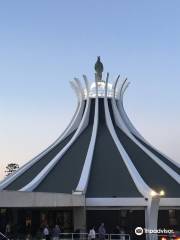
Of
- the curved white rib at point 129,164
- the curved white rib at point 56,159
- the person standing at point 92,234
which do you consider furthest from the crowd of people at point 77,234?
the curved white rib at point 56,159

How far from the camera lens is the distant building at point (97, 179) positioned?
32959 millimetres

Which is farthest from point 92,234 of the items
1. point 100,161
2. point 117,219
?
point 100,161

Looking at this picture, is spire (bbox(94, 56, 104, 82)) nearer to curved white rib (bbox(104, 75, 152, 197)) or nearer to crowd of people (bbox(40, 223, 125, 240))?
curved white rib (bbox(104, 75, 152, 197))

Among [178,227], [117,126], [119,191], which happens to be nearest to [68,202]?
[119,191]

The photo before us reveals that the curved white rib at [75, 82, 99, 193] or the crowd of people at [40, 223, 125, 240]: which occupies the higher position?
the curved white rib at [75, 82, 99, 193]

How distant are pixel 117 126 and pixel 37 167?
9.20m

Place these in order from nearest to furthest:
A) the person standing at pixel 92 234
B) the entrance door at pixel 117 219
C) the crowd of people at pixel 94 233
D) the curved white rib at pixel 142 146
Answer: the crowd of people at pixel 94 233, the person standing at pixel 92 234, the entrance door at pixel 117 219, the curved white rib at pixel 142 146

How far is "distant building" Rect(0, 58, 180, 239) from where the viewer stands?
108 ft

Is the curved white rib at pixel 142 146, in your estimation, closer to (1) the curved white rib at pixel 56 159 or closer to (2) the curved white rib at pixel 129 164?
(2) the curved white rib at pixel 129 164

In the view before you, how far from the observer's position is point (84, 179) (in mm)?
37688

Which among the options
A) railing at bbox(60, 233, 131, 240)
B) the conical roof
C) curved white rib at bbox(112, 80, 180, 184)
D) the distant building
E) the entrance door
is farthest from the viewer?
curved white rib at bbox(112, 80, 180, 184)

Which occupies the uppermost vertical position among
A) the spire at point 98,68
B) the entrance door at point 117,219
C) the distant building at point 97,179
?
the spire at point 98,68

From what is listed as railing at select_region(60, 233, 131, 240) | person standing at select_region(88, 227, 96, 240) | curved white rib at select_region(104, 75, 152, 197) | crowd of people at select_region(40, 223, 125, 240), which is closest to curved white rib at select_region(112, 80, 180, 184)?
curved white rib at select_region(104, 75, 152, 197)

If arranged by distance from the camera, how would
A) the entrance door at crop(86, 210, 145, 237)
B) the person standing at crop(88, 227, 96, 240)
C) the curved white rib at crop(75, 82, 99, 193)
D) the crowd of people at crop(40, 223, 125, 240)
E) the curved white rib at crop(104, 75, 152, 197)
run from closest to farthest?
the crowd of people at crop(40, 223, 125, 240) < the person standing at crop(88, 227, 96, 240) < the entrance door at crop(86, 210, 145, 237) < the curved white rib at crop(104, 75, 152, 197) < the curved white rib at crop(75, 82, 99, 193)
